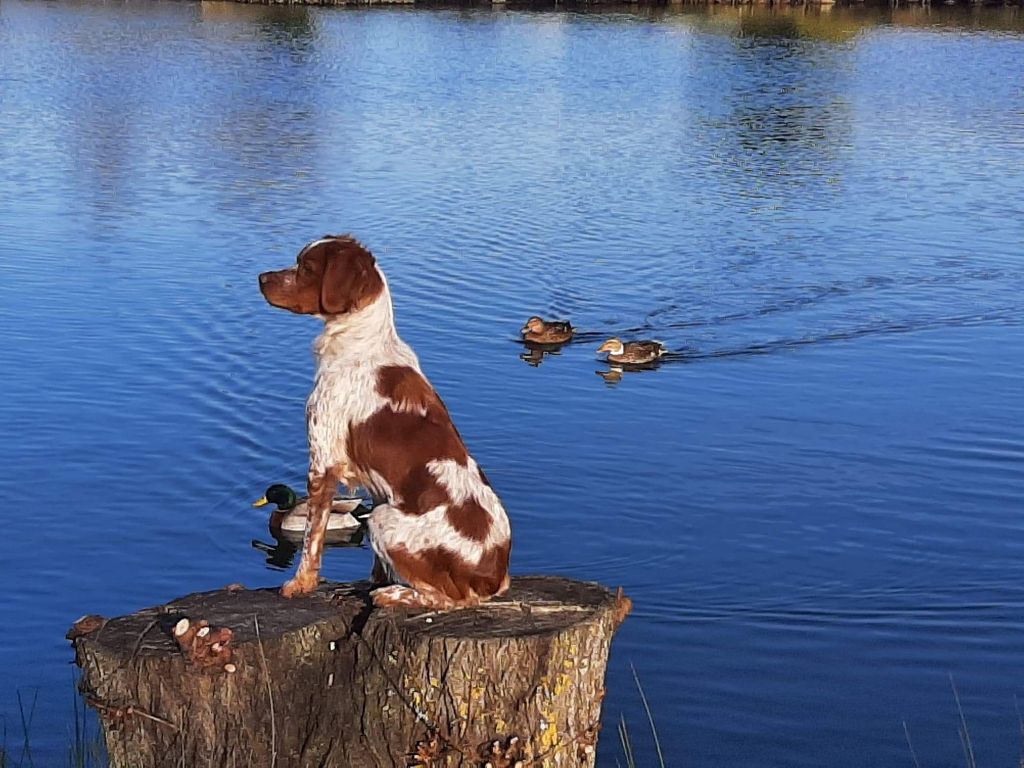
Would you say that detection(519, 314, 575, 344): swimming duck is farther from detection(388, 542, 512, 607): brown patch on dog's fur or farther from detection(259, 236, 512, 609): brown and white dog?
detection(388, 542, 512, 607): brown patch on dog's fur

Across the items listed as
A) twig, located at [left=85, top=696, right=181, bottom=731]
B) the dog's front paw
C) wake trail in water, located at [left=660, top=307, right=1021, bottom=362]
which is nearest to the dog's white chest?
the dog's front paw

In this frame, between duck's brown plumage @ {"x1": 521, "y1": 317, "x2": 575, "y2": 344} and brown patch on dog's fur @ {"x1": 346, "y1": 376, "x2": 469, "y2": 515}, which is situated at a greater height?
brown patch on dog's fur @ {"x1": 346, "y1": 376, "x2": 469, "y2": 515}

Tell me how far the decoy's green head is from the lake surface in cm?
20

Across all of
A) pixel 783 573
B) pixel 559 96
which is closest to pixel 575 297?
pixel 783 573

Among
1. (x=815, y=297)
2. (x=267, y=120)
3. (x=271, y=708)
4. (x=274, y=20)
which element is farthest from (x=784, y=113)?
(x=271, y=708)

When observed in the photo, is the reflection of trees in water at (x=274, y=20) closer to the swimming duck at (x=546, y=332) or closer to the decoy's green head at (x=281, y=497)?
the swimming duck at (x=546, y=332)

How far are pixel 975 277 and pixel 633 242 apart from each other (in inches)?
163

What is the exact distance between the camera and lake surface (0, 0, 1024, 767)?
8.02m

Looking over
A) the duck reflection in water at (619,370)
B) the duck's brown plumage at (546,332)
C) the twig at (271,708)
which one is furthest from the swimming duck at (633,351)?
the twig at (271,708)

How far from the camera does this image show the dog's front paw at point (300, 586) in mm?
4879

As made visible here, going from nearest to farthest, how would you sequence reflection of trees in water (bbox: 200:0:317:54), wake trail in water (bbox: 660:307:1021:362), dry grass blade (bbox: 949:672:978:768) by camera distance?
1. dry grass blade (bbox: 949:672:978:768)
2. wake trail in water (bbox: 660:307:1021:362)
3. reflection of trees in water (bbox: 200:0:317:54)

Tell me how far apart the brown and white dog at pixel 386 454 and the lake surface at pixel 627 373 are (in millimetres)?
2479

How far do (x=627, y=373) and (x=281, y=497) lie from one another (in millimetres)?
4554

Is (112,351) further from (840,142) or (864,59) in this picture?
(864,59)
